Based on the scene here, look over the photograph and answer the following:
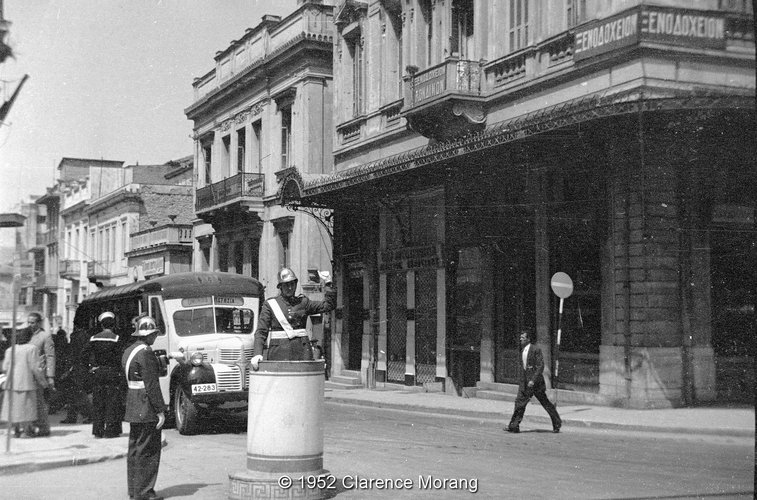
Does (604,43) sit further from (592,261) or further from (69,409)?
(69,409)

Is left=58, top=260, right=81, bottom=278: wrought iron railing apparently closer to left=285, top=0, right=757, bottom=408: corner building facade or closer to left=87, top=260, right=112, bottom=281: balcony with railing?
left=87, top=260, right=112, bottom=281: balcony with railing

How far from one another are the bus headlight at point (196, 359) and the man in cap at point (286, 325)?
621 centimetres

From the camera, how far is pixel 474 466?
10469 millimetres

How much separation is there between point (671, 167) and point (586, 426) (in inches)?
190

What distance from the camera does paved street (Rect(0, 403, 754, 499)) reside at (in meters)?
8.67

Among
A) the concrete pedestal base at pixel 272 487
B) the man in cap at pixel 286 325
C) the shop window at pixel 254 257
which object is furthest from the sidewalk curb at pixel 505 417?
the shop window at pixel 254 257

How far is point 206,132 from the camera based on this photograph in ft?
121

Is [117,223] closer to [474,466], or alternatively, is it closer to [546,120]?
[546,120]

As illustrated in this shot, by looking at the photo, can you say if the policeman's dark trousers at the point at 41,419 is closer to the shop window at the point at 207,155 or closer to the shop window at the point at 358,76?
the shop window at the point at 358,76

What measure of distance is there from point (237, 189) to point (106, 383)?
18825mm

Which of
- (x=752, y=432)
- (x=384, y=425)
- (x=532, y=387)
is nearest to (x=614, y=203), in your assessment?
(x=532, y=387)

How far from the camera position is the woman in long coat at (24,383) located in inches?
531

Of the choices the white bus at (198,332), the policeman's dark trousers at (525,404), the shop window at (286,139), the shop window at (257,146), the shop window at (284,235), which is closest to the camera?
the policeman's dark trousers at (525,404)

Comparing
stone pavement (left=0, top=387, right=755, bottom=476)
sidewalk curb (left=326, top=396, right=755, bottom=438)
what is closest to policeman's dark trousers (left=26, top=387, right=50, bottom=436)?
stone pavement (left=0, top=387, right=755, bottom=476)
